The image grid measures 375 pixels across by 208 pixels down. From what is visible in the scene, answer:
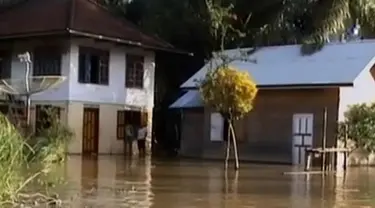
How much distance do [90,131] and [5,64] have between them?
19.2ft

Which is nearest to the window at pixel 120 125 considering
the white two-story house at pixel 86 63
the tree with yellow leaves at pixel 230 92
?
the white two-story house at pixel 86 63

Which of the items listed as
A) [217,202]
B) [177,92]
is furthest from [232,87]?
[177,92]

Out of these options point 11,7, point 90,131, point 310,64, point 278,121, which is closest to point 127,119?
point 90,131

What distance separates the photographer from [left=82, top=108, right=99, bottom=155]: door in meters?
39.5

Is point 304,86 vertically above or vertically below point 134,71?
below

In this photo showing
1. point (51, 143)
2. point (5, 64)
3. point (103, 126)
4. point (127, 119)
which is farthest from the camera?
point (127, 119)

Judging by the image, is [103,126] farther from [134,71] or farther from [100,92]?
[134,71]

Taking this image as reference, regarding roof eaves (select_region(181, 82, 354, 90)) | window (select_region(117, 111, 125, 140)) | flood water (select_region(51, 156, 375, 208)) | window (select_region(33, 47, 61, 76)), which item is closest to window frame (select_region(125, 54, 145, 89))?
window (select_region(117, 111, 125, 140))

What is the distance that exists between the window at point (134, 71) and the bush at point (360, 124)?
12525 mm

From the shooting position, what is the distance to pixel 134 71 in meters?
42.3

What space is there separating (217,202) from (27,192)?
12.5 ft

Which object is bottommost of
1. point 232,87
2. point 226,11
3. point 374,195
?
point 374,195

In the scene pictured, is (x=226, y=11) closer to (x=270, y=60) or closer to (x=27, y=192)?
(x=270, y=60)

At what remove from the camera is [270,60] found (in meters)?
38.2
